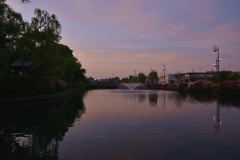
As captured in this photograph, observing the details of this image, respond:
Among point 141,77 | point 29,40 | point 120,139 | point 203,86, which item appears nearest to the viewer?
point 120,139

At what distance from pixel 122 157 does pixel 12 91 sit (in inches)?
915

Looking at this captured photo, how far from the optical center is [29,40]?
86.4 ft

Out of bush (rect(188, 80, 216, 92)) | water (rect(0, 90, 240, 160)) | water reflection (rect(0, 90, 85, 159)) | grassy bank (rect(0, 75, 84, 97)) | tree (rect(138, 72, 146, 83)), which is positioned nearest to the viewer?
water (rect(0, 90, 240, 160))

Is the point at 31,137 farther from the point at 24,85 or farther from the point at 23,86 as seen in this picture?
the point at 24,85

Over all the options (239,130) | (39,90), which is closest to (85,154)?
(239,130)

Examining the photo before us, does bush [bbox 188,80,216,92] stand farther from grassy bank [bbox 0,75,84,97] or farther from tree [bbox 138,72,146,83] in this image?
tree [bbox 138,72,146,83]

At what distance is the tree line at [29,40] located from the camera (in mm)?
23755

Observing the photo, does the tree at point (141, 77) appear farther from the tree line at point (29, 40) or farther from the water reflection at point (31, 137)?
the water reflection at point (31, 137)

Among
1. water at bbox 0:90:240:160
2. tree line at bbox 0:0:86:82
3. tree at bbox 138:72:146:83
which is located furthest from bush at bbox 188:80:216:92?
tree at bbox 138:72:146:83

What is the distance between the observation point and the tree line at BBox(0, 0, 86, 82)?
2375cm

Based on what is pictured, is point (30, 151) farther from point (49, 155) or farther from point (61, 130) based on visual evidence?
point (61, 130)

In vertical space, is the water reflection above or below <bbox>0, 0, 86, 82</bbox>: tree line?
below

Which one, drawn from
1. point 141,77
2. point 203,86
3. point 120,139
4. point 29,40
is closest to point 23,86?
point 29,40

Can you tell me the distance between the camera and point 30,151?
27.2 ft
